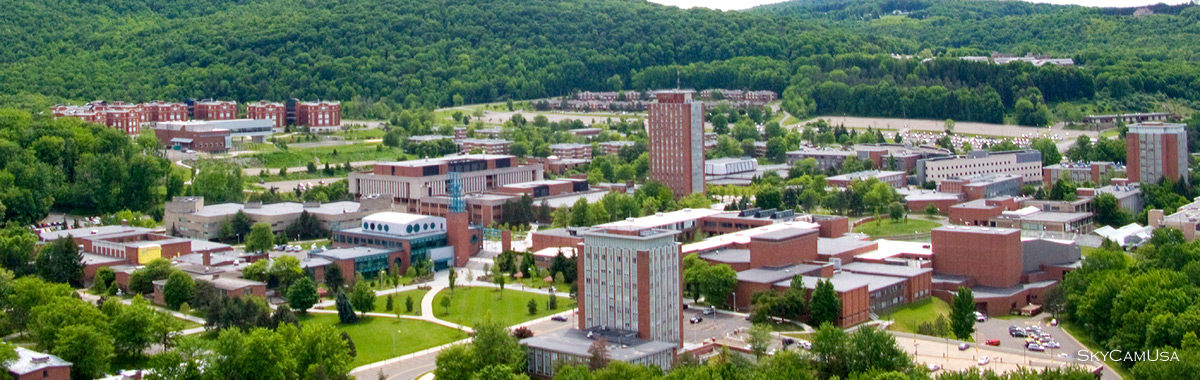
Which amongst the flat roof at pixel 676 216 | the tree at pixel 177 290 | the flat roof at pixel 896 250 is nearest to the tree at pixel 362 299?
the tree at pixel 177 290

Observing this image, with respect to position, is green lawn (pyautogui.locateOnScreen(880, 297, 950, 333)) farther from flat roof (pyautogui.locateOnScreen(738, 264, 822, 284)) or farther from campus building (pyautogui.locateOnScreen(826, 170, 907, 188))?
campus building (pyautogui.locateOnScreen(826, 170, 907, 188))

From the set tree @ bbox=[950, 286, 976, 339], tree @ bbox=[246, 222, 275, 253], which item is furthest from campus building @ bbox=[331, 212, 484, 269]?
tree @ bbox=[950, 286, 976, 339]

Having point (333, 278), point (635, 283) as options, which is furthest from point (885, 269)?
point (333, 278)

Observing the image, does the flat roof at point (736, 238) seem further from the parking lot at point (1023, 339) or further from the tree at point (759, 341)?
the tree at point (759, 341)

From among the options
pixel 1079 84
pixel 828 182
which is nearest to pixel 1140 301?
pixel 828 182

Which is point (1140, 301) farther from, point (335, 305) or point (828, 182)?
point (828, 182)

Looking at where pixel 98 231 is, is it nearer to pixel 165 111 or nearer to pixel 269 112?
pixel 165 111

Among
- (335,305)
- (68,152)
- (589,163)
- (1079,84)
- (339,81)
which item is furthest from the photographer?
(339,81)
